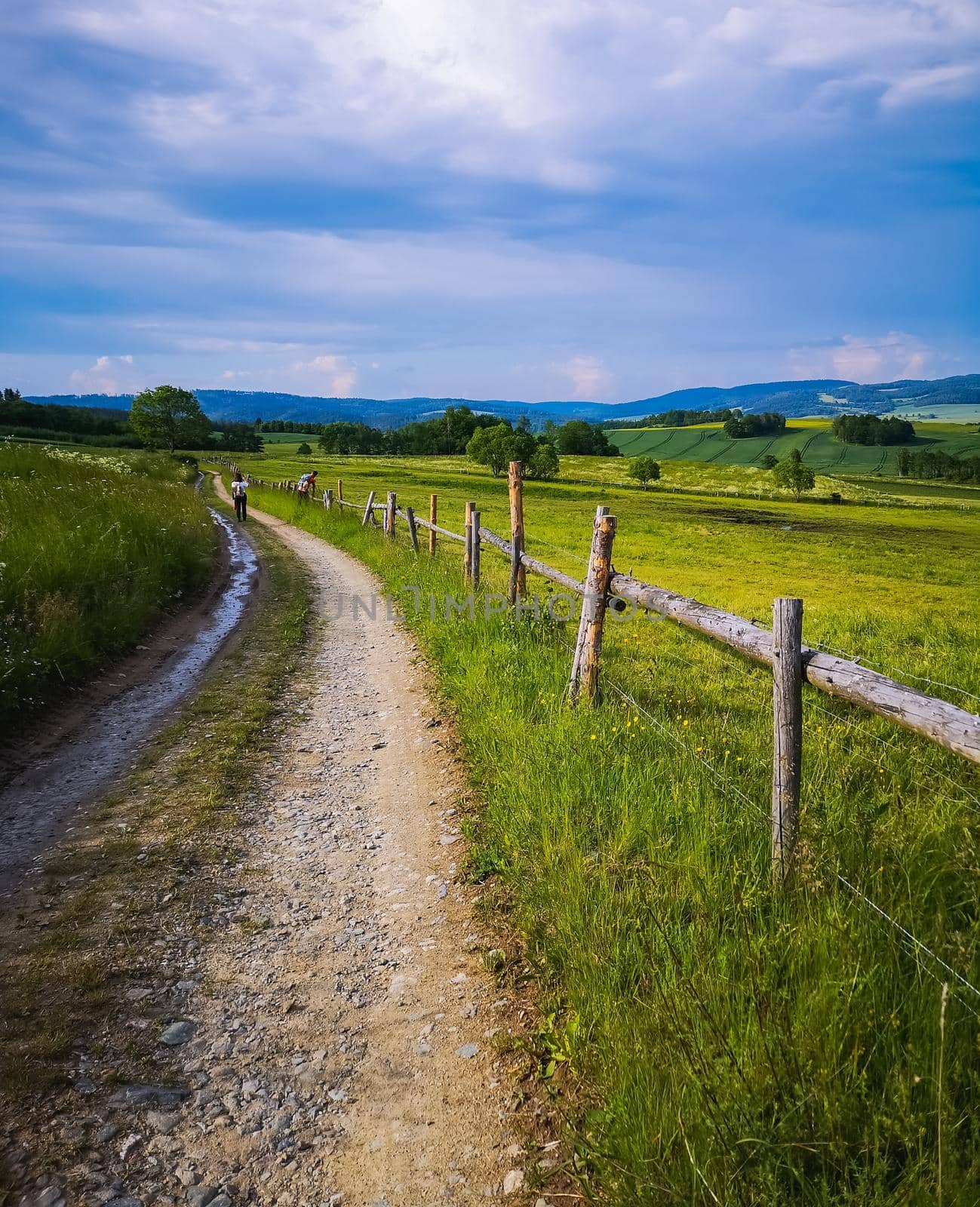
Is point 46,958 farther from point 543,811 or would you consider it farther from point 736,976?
Result: point 736,976

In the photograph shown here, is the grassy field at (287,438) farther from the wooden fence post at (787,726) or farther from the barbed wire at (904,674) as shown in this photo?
the wooden fence post at (787,726)

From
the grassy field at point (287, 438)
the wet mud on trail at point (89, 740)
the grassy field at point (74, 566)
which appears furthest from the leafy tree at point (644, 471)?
the grassy field at point (287, 438)

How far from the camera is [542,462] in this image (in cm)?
9338

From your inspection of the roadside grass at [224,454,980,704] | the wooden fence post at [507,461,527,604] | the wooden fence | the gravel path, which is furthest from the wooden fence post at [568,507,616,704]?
the wooden fence post at [507,461,527,604]

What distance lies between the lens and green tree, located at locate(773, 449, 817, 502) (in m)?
87.3

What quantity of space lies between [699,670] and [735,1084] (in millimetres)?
6974

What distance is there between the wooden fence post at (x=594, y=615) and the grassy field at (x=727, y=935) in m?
0.28

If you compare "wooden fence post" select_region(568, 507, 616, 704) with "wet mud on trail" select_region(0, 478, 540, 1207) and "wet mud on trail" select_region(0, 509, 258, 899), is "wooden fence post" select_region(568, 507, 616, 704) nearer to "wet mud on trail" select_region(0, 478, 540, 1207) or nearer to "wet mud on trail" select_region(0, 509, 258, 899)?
"wet mud on trail" select_region(0, 478, 540, 1207)

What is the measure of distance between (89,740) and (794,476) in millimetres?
93464

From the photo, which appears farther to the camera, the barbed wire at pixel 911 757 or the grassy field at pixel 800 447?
the grassy field at pixel 800 447

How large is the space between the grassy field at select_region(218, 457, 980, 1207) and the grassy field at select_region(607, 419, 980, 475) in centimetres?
13190

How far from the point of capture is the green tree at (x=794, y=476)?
87.3 metres

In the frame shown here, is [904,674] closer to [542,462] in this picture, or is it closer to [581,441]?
[542,462]

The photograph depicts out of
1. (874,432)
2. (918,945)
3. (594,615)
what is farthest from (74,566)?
(874,432)
